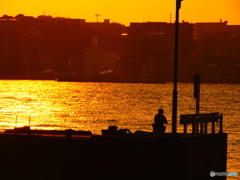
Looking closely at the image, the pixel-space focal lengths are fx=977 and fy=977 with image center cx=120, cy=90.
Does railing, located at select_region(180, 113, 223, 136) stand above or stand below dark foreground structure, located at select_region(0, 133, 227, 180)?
above

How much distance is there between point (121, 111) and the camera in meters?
100

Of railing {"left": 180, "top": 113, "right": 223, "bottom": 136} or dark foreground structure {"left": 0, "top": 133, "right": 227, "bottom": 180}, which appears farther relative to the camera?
railing {"left": 180, "top": 113, "right": 223, "bottom": 136}

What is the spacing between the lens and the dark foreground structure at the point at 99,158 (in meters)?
29.6

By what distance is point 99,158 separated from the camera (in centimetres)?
2983

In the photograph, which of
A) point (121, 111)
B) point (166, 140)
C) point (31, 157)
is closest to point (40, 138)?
point (31, 157)

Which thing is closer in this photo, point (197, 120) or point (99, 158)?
point (99, 158)

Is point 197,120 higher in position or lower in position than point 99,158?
higher

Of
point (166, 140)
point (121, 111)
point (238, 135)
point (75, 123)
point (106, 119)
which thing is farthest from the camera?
point (121, 111)

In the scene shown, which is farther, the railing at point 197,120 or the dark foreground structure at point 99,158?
the railing at point 197,120

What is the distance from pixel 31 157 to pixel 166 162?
13.5 feet

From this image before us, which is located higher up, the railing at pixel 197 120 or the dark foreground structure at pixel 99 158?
the railing at pixel 197 120

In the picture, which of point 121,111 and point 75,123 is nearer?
point 75,123

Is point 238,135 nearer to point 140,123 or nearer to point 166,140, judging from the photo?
point 140,123

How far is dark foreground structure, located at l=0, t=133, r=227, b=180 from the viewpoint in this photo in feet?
97.1
